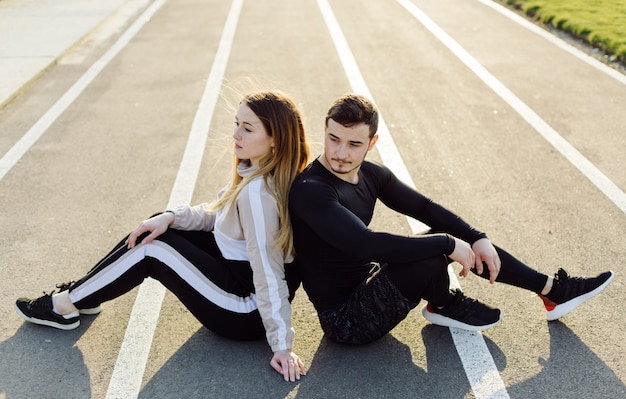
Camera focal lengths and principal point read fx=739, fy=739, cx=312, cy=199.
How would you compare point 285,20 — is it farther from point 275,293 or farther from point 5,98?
point 275,293

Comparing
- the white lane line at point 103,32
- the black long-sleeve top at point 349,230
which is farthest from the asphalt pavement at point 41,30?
the black long-sleeve top at point 349,230

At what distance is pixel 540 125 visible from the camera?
24.5 feet

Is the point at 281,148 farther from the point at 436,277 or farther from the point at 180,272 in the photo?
the point at 436,277

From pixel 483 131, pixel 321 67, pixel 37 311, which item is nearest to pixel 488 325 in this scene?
pixel 37 311

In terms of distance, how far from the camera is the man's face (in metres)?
3.71

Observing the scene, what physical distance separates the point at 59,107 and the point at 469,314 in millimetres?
5932

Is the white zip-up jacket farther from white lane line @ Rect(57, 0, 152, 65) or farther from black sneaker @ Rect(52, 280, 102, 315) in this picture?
white lane line @ Rect(57, 0, 152, 65)

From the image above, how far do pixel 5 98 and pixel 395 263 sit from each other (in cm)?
648

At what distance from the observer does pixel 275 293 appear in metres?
3.75

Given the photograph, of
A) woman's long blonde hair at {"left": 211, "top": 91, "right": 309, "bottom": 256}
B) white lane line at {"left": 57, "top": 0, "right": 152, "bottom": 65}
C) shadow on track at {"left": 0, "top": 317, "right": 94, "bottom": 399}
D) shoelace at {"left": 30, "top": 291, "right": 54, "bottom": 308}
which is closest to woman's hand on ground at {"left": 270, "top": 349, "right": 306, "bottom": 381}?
woman's long blonde hair at {"left": 211, "top": 91, "right": 309, "bottom": 256}

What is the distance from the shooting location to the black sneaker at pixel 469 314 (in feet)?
13.5

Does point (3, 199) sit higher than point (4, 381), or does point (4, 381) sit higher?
point (4, 381)

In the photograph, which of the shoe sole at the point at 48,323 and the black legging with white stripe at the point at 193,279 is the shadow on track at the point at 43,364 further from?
the black legging with white stripe at the point at 193,279

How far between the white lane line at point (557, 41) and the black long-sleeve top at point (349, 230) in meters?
5.80
